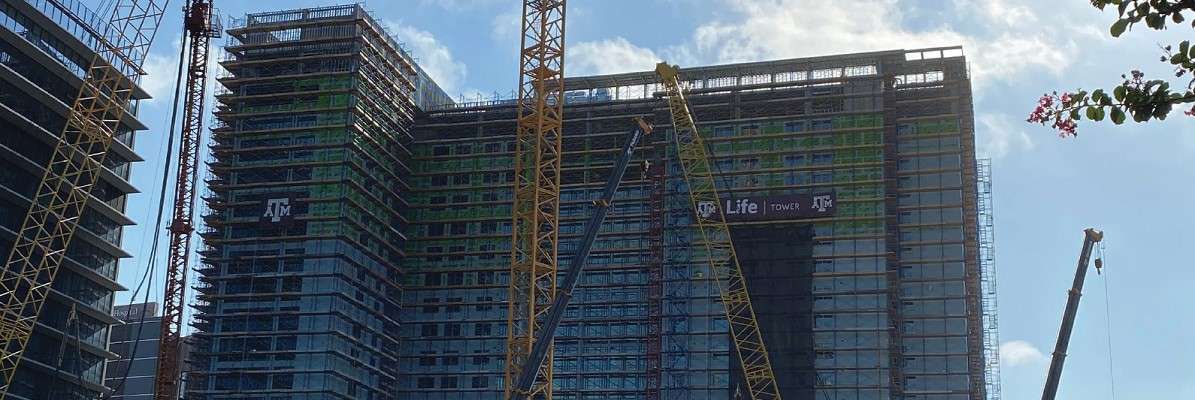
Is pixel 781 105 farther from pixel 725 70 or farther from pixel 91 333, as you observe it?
pixel 91 333

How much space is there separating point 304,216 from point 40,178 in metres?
32.4

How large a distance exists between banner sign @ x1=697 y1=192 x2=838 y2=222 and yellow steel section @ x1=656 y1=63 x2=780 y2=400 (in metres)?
1.19

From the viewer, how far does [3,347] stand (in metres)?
111

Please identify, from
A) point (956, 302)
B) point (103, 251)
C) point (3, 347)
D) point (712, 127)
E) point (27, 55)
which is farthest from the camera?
point (712, 127)

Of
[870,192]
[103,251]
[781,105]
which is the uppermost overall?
[781,105]

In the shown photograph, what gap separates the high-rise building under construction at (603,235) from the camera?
144500mm

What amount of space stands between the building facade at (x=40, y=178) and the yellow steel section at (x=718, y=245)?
Result: 46.6 metres

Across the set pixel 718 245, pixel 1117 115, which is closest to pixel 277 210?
Result: pixel 718 245

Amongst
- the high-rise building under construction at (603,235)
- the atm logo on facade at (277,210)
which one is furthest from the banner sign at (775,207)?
the atm logo on facade at (277,210)

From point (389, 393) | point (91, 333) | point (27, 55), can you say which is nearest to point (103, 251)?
point (91, 333)

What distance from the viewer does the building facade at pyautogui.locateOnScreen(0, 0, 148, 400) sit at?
118438mm

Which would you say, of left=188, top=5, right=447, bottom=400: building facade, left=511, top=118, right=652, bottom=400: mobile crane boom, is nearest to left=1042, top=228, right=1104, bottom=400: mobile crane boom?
left=511, top=118, right=652, bottom=400: mobile crane boom

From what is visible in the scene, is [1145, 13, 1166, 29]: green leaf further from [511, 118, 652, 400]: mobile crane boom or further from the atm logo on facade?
the atm logo on facade

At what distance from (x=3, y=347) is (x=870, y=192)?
7720cm
